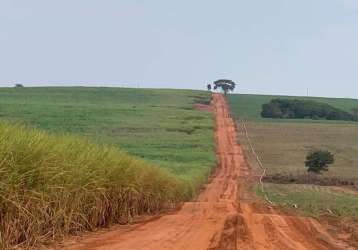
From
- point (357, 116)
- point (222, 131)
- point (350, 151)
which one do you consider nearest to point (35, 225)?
point (350, 151)

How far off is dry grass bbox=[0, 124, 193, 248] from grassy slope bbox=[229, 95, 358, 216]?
13.4m

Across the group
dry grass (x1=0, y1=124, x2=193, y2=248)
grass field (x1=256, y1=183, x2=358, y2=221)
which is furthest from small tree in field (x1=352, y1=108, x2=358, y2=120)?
dry grass (x1=0, y1=124, x2=193, y2=248)

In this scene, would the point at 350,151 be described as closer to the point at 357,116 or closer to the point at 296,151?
the point at 296,151

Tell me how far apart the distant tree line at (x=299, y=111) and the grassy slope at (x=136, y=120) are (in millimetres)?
12798

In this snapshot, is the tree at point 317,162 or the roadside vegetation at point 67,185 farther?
the tree at point 317,162

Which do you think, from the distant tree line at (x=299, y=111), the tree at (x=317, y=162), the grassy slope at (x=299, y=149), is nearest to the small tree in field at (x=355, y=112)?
the distant tree line at (x=299, y=111)

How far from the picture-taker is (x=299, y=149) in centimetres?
6925

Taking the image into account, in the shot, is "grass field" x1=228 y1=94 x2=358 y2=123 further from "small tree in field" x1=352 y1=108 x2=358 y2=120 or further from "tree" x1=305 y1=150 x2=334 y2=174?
"tree" x1=305 y1=150 x2=334 y2=174

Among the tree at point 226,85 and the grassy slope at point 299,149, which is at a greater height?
the tree at point 226,85

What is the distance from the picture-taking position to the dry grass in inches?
426

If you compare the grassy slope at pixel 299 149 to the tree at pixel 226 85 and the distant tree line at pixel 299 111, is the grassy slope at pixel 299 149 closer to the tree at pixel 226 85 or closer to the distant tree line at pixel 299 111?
the distant tree line at pixel 299 111

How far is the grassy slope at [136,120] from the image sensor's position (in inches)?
2377

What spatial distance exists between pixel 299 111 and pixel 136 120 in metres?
33.2

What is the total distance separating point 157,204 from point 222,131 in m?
57.9
